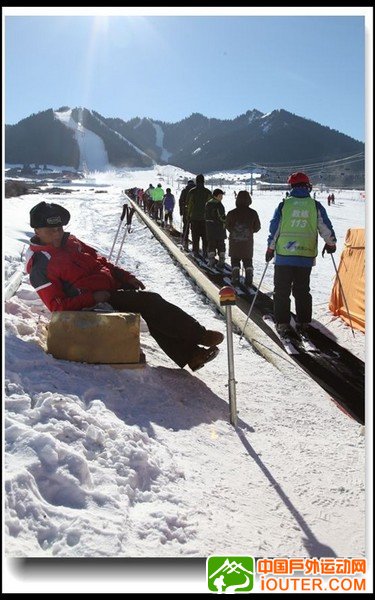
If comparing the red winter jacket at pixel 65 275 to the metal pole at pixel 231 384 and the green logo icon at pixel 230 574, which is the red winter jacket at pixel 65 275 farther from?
the green logo icon at pixel 230 574

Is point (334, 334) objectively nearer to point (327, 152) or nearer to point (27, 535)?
point (27, 535)

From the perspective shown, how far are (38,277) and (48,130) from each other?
634 ft

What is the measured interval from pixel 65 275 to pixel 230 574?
2632 mm

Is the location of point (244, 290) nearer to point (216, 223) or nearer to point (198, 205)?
point (216, 223)

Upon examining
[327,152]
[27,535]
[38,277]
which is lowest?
[27,535]

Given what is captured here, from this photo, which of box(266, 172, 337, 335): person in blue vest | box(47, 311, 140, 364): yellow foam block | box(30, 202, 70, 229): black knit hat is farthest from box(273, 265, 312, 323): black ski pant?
Result: box(30, 202, 70, 229): black knit hat

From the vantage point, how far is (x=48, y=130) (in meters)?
181

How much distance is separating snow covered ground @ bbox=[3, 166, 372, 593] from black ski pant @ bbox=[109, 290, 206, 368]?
0.24m

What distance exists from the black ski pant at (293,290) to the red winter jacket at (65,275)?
2.62 meters

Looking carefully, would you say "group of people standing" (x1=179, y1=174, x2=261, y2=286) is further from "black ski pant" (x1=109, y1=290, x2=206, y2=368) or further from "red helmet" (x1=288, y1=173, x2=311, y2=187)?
"black ski pant" (x1=109, y1=290, x2=206, y2=368)

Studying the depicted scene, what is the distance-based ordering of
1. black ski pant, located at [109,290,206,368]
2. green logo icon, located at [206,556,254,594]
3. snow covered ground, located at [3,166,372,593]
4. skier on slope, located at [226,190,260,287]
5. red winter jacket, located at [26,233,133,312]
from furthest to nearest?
skier on slope, located at [226,190,260,287] < black ski pant, located at [109,290,206,368] < red winter jacket, located at [26,233,133,312] < snow covered ground, located at [3,166,372,593] < green logo icon, located at [206,556,254,594]

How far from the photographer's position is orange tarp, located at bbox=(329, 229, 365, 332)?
6223 millimetres

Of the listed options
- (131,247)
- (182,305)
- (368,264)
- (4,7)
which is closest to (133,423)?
(368,264)

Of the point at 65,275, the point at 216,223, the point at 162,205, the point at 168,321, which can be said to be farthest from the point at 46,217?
the point at 162,205
